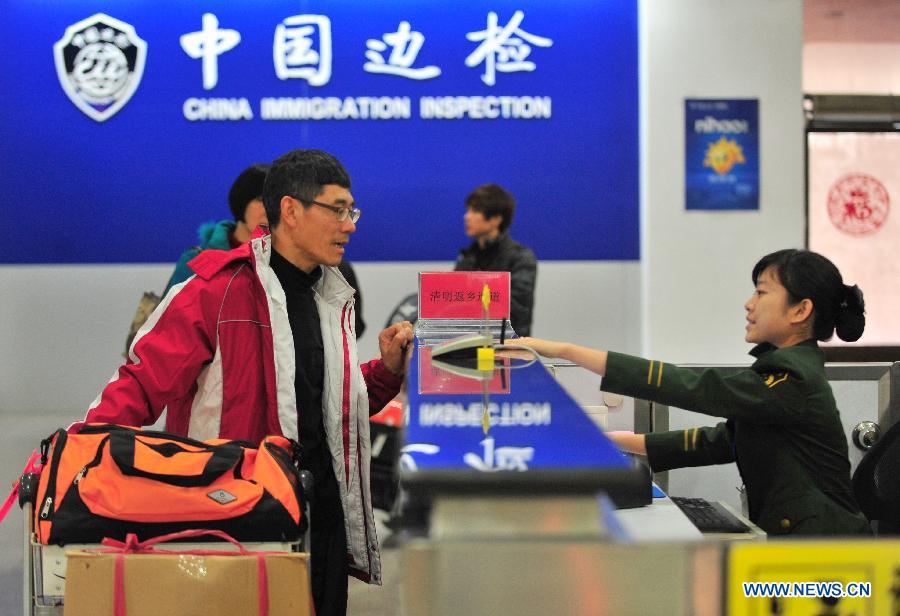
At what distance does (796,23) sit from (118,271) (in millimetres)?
4532

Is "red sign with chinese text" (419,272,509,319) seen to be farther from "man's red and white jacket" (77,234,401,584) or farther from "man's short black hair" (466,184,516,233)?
"man's short black hair" (466,184,516,233)

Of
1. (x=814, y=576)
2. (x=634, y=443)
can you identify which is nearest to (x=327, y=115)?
(x=634, y=443)

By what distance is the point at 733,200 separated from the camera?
20.0 ft

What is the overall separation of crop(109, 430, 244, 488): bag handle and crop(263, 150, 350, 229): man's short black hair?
0.78 meters

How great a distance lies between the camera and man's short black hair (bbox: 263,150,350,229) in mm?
2307

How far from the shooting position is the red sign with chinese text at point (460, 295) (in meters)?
2.51

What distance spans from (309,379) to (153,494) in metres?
0.68

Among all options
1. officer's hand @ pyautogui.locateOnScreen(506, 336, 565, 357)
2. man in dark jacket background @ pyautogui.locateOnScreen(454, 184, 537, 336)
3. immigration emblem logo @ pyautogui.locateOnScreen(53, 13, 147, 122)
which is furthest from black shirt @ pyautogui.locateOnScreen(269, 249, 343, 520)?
immigration emblem logo @ pyautogui.locateOnScreen(53, 13, 147, 122)

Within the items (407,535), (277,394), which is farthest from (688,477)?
(407,535)

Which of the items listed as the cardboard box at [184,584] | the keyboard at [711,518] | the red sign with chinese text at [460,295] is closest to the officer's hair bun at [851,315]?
the keyboard at [711,518]

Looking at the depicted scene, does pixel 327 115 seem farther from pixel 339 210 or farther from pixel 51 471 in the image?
pixel 51 471

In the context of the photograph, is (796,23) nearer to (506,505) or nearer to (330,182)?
(330,182)

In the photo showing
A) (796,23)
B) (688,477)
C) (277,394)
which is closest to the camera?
(277,394)

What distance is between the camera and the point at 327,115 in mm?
6289
